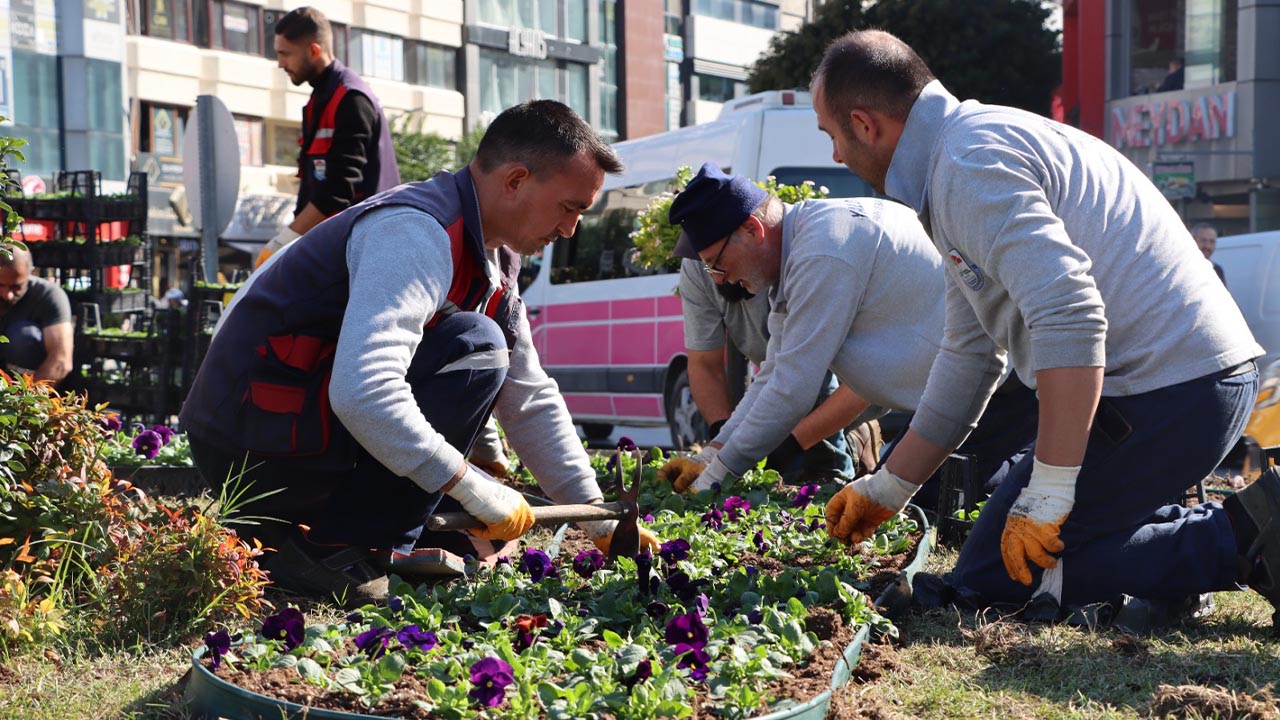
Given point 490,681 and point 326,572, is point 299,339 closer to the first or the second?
point 326,572

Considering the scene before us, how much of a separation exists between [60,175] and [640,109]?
43.9m

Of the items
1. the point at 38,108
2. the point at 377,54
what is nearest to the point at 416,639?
the point at 38,108

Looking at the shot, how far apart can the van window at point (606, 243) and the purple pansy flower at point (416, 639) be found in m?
8.34

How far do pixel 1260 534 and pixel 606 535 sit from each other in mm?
1764

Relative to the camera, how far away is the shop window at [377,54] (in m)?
42.8

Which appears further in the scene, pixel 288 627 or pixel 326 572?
pixel 326 572

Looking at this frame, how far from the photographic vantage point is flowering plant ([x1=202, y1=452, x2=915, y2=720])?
246cm

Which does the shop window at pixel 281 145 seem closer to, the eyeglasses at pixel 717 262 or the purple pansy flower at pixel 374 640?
the eyeglasses at pixel 717 262

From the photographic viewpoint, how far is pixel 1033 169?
3.42 m

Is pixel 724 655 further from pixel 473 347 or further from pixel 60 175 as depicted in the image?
pixel 60 175

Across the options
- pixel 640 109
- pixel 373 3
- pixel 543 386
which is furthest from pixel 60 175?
pixel 640 109

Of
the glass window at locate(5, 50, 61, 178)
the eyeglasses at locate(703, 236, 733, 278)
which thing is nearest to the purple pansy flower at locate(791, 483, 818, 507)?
the eyeglasses at locate(703, 236, 733, 278)

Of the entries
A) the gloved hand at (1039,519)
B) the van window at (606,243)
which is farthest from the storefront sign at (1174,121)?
the gloved hand at (1039,519)

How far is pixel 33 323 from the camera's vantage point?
289 inches
